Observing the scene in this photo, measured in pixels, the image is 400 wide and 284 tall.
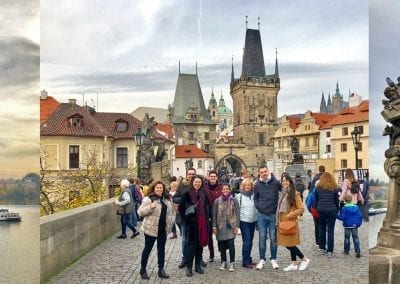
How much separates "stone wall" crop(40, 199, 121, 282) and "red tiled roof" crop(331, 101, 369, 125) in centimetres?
186

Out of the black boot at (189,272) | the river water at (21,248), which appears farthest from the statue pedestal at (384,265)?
the river water at (21,248)

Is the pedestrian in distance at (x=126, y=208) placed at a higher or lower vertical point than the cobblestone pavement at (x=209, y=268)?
higher

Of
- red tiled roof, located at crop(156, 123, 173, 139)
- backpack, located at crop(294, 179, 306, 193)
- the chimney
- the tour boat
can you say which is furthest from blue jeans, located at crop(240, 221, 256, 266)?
the chimney

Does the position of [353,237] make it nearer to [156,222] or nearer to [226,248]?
[226,248]

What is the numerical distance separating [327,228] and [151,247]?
1.45 m

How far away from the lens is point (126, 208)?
15.1 feet

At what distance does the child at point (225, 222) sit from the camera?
15.1 feet

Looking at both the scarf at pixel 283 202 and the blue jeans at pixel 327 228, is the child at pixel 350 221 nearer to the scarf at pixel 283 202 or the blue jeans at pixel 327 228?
the blue jeans at pixel 327 228

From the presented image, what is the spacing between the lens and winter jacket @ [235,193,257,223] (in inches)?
186

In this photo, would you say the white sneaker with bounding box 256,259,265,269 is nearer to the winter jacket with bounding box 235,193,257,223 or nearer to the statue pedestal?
the winter jacket with bounding box 235,193,257,223

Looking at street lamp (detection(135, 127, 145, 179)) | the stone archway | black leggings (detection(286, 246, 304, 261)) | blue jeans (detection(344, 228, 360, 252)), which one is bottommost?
black leggings (detection(286, 246, 304, 261))

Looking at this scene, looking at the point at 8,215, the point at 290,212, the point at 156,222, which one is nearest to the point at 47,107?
the point at 8,215

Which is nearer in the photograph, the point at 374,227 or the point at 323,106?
the point at 323,106

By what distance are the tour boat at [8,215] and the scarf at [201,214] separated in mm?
1241
